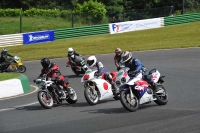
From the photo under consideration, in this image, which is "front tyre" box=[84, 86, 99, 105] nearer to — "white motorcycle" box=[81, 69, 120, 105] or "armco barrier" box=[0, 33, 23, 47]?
"white motorcycle" box=[81, 69, 120, 105]

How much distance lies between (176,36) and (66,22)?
11.7 meters

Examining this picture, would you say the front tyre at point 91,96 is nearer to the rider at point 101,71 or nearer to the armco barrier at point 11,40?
the rider at point 101,71

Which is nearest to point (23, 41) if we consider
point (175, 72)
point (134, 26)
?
point (134, 26)

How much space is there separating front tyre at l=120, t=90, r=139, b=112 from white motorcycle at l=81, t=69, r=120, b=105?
1755 millimetres

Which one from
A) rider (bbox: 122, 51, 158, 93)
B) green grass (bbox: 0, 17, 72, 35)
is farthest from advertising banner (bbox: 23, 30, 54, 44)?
rider (bbox: 122, 51, 158, 93)

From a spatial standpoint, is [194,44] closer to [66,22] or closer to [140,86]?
[66,22]

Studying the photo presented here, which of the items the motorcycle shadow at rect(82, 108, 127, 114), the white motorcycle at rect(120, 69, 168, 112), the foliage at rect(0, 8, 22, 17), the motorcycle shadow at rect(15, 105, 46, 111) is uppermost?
the foliage at rect(0, 8, 22, 17)

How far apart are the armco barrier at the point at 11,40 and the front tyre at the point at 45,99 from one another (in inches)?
1007

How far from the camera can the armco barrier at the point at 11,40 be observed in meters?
38.1

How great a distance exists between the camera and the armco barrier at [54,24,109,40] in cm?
4053

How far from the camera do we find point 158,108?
39.8ft

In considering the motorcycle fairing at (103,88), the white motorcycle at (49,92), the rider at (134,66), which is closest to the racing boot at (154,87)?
the rider at (134,66)

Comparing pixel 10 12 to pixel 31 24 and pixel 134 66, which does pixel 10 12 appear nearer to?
pixel 31 24

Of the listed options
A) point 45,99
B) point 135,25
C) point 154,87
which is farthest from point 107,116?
point 135,25
